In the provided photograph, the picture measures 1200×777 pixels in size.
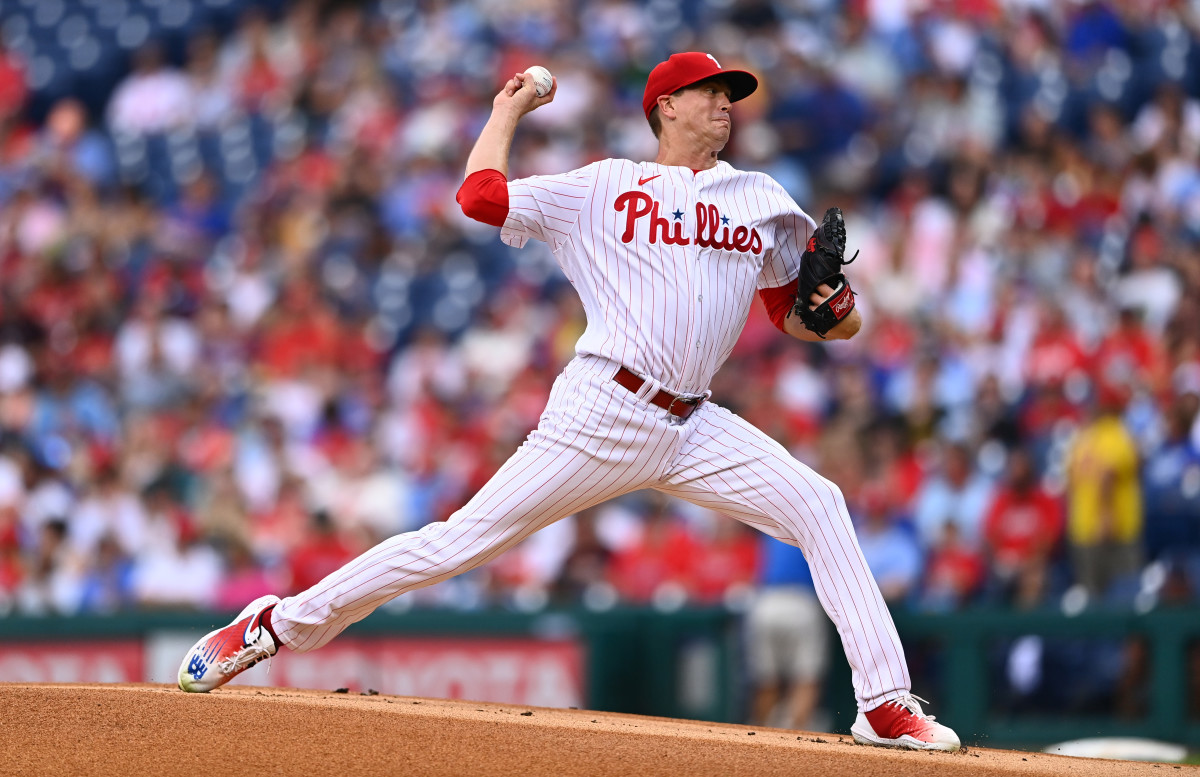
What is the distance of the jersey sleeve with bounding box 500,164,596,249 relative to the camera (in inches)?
152

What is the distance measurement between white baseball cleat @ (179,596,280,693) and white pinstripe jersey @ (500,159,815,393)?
1.11 m

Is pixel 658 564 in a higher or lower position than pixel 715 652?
higher

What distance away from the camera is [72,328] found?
10.9 meters

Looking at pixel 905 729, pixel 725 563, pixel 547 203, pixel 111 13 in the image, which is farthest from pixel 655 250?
pixel 111 13

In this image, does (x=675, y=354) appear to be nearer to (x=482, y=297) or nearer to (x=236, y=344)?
(x=482, y=297)

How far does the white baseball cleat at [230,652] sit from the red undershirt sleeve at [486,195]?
1.14 meters

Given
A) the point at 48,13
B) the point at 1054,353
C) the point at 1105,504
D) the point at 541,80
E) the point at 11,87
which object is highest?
the point at 48,13

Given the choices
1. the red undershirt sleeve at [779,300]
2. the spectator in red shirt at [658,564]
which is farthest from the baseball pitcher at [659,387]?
the spectator in red shirt at [658,564]

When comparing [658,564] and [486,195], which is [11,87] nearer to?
[658,564]

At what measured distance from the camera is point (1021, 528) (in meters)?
7.08

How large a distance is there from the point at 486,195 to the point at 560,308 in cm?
576

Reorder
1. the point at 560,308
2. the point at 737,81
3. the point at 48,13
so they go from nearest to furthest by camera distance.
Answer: the point at 737,81 < the point at 560,308 < the point at 48,13

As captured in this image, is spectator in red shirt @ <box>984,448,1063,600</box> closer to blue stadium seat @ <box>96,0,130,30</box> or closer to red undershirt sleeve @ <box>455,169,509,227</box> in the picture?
red undershirt sleeve @ <box>455,169,509,227</box>

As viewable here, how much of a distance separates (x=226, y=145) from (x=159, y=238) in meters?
1.20
